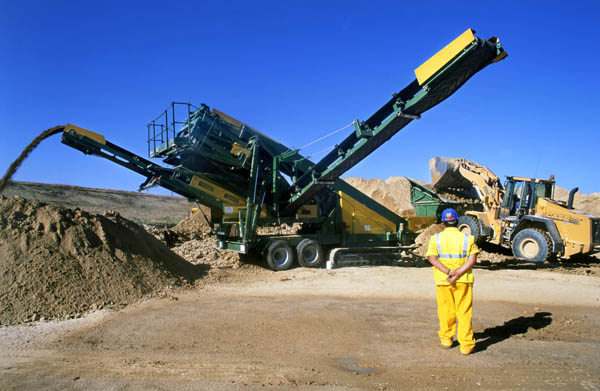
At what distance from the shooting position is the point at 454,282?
4.67 metres

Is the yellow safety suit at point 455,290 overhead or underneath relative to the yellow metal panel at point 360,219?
underneath

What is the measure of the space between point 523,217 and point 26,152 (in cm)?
1307

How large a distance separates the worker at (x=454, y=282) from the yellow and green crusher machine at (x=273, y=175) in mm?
5725

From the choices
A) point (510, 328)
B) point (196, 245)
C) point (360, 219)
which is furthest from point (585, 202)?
point (510, 328)

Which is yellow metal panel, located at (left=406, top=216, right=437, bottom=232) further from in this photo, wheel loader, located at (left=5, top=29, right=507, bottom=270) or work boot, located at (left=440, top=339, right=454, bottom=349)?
work boot, located at (left=440, top=339, right=454, bottom=349)

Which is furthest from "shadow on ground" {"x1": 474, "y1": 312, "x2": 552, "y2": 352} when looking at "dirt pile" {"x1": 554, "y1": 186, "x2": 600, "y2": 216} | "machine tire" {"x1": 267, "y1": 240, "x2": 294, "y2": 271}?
"dirt pile" {"x1": 554, "y1": 186, "x2": 600, "y2": 216}

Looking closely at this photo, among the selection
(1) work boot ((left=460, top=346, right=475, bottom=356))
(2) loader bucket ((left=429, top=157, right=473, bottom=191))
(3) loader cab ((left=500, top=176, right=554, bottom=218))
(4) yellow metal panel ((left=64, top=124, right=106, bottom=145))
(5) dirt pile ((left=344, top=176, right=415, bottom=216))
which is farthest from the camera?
(5) dirt pile ((left=344, top=176, right=415, bottom=216))

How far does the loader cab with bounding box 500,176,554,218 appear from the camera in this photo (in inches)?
531

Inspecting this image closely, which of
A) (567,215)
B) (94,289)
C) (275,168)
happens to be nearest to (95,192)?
(275,168)

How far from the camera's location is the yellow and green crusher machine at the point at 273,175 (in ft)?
33.7

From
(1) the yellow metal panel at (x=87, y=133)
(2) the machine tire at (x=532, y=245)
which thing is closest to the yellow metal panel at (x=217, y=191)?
(1) the yellow metal panel at (x=87, y=133)

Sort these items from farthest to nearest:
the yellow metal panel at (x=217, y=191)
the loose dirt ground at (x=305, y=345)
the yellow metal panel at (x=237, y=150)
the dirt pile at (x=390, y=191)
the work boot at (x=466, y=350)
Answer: the dirt pile at (x=390, y=191)
the yellow metal panel at (x=237, y=150)
the yellow metal panel at (x=217, y=191)
the work boot at (x=466, y=350)
the loose dirt ground at (x=305, y=345)

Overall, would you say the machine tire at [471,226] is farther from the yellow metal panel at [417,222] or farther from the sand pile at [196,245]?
the sand pile at [196,245]

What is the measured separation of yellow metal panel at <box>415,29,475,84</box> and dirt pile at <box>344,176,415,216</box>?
1612 cm
